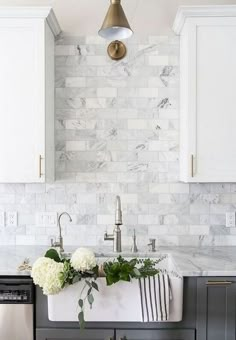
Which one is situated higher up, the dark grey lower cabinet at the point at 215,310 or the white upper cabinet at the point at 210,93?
the white upper cabinet at the point at 210,93

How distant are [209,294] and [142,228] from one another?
76 centimetres

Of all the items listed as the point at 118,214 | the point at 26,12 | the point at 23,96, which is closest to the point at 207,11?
the point at 26,12

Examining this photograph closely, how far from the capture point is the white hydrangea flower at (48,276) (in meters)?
1.68

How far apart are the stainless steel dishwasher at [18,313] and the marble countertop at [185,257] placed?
0.10 meters

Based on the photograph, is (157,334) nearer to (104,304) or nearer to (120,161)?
(104,304)

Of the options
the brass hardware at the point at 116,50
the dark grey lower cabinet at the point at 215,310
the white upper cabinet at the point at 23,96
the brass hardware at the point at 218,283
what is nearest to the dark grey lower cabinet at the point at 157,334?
the dark grey lower cabinet at the point at 215,310

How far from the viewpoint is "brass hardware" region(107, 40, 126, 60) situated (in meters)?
2.50

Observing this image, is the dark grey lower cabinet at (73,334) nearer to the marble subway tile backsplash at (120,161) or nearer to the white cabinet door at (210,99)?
the marble subway tile backsplash at (120,161)

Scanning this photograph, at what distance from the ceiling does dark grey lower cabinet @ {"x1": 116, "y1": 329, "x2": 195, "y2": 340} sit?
→ 1.95 m

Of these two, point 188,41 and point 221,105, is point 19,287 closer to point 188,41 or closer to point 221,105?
point 221,105

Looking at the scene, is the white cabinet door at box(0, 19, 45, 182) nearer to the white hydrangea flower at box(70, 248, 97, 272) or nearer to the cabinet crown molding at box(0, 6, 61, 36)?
the cabinet crown molding at box(0, 6, 61, 36)

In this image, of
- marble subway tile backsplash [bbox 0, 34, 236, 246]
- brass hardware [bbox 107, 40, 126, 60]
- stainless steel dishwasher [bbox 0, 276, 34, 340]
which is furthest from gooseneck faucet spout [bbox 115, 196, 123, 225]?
brass hardware [bbox 107, 40, 126, 60]

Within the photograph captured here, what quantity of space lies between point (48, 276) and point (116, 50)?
161 cm

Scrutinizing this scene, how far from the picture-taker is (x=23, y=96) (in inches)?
86.6
